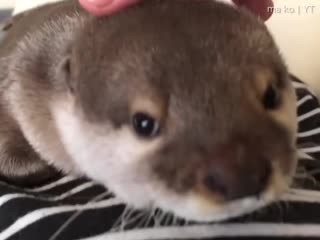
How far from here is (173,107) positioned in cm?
82

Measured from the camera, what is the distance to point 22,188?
1099 millimetres

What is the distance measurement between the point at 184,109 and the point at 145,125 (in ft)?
0.20

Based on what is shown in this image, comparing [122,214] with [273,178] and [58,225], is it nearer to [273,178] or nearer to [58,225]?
[58,225]

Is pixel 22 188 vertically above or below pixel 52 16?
below

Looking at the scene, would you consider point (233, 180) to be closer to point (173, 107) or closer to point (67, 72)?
point (173, 107)

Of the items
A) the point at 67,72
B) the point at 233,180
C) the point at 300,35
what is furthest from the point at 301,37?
the point at 233,180

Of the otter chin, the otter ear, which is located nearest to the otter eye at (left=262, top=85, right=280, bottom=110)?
the otter chin

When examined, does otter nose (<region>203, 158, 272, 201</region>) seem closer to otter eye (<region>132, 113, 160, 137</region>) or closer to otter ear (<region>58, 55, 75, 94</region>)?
otter eye (<region>132, 113, 160, 137</region>)

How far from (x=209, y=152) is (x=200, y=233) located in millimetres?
160

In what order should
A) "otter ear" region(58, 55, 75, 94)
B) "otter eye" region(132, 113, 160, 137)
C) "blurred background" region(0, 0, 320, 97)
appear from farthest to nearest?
"blurred background" region(0, 0, 320, 97)
"otter ear" region(58, 55, 75, 94)
"otter eye" region(132, 113, 160, 137)

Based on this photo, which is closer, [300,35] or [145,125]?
[145,125]

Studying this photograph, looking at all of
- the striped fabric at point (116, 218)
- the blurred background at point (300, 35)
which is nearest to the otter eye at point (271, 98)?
the striped fabric at point (116, 218)

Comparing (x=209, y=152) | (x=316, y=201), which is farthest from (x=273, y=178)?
(x=316, y=201)

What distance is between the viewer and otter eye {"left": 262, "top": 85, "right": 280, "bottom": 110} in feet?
2.83
